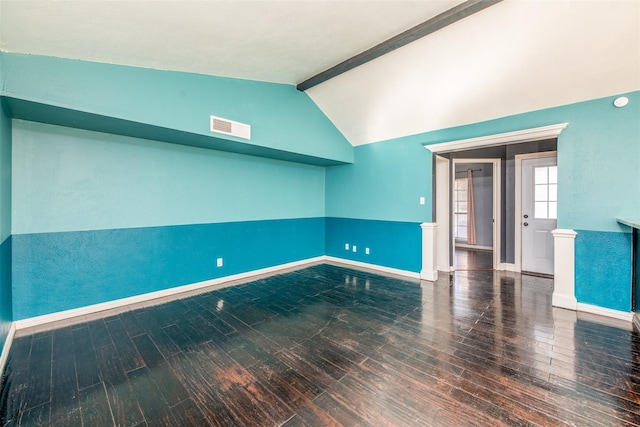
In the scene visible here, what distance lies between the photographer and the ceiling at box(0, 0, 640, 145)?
6.33ft

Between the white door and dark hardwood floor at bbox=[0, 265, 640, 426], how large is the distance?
1.89m

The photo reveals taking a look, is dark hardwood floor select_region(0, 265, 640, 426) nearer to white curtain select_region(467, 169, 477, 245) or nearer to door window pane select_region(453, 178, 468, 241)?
white curtain select_region(467, 169, 477, 245)

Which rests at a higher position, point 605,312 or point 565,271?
point 565,271

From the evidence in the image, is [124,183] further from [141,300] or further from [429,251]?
[429,251]

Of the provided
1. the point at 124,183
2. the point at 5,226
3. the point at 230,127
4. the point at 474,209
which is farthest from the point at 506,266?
the point at 5,226

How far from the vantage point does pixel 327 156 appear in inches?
184

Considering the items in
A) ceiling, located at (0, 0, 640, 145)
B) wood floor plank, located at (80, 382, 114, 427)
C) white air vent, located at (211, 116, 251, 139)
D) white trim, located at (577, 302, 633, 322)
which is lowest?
wood floor plank, located at (80, 382, 114, 427)

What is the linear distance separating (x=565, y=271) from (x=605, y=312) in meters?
0.52

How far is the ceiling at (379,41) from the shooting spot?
6.33ft

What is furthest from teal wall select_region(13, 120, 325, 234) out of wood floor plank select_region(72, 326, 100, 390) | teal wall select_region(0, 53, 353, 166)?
wood floor plank select_region(72, 326, 100, 390)

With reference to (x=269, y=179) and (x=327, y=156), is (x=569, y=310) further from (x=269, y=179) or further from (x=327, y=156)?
(x=269, y=179)

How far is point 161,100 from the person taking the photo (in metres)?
2.76

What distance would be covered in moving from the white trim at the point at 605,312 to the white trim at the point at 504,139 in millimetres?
2064

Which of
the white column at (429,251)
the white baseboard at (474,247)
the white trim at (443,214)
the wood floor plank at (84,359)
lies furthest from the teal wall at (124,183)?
the white baseboard at (474,247)
